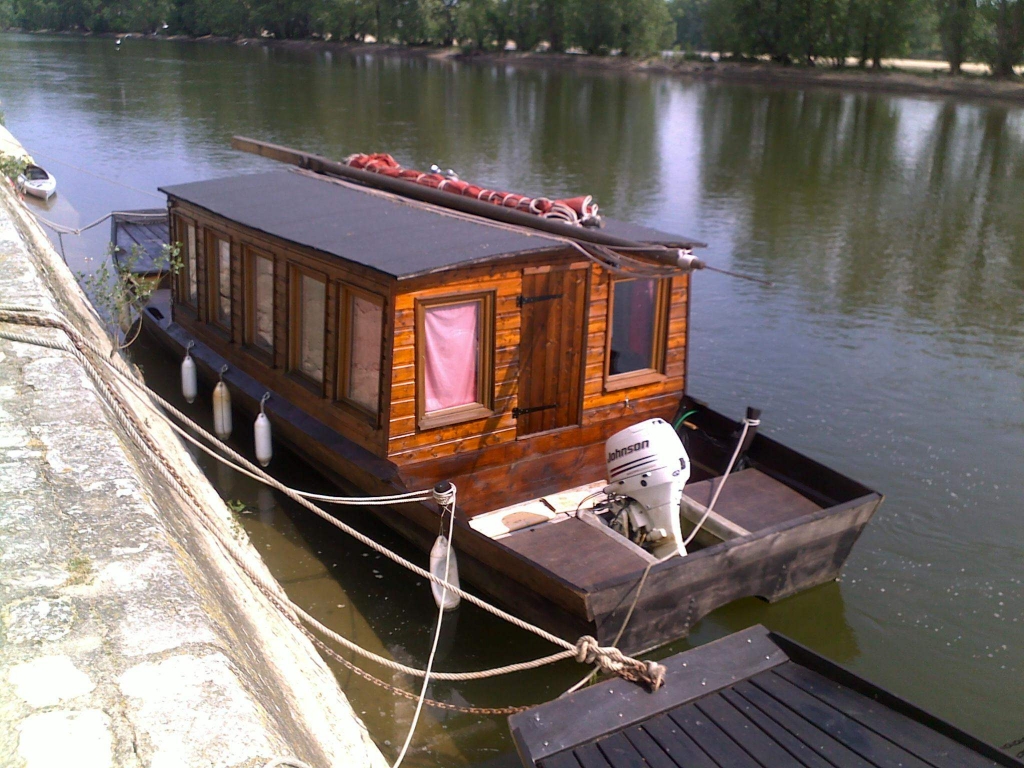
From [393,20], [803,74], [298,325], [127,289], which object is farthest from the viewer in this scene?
[393,20]

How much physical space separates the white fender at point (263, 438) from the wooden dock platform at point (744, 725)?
465 cm

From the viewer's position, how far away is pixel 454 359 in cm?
766

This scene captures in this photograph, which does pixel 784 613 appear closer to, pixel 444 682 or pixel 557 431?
pixel 557 431

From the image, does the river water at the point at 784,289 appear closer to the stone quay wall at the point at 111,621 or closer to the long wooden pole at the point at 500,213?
the long wooden pole at the point at 500,213

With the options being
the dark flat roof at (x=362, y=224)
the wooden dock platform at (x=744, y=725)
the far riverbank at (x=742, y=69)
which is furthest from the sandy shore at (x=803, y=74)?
the wooden dock platform at (x=744, y=725)

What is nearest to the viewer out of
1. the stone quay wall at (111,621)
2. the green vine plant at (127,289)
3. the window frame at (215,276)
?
the stone quay wall at (111,621)

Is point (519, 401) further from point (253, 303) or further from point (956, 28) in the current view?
point (956, 28)

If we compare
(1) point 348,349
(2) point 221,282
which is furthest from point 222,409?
(1) point 348,349

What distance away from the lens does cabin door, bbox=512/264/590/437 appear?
7.80 m

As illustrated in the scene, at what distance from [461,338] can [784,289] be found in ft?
34.7

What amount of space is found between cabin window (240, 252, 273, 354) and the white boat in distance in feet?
43.1

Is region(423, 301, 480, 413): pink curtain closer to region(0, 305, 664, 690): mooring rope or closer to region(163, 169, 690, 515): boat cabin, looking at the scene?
region(163, 169, 690, 515): boat cabin

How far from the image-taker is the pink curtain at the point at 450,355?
746 centimetres

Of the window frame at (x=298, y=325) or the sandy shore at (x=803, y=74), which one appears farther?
the sandy shore at (x=803, y=74)
